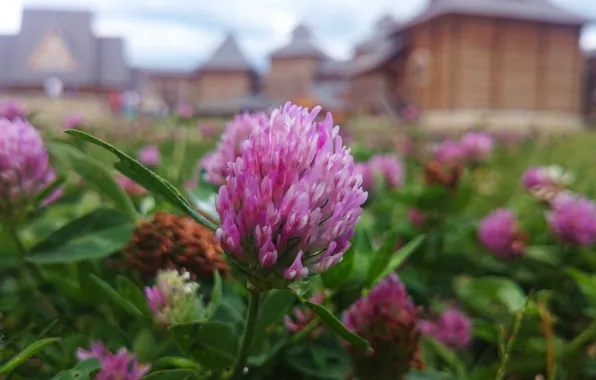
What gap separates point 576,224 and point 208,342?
61 cm

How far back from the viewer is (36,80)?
20094mm

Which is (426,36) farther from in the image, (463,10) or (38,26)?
(38,26)

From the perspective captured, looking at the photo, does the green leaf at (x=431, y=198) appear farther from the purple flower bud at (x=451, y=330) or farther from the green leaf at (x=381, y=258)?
the green leaf at (x=381, y=258)

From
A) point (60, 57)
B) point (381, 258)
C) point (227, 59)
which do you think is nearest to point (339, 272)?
point (381, 258)

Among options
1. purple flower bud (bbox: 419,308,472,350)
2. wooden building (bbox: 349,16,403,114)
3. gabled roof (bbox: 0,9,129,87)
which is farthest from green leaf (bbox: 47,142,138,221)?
gabled roof (bbox: 0,9,129,87)

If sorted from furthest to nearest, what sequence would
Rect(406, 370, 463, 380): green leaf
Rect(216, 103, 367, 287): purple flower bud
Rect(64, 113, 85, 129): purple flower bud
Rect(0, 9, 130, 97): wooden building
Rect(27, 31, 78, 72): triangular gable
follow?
Rect(27, 31, 78, 72): triangular gable < Rect(0, 9, 130, 97): wooden building < Rect(64, 113, 85, 129): purple flower bud < Rect(406, 370, 463, 380): green leaf < Rect(216, 103, 367, 287): purple flower bud

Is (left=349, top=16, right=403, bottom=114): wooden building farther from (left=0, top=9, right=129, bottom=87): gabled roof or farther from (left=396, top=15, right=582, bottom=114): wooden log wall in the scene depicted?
(left=0, top=9, right=129, bottom=87): gabled roof

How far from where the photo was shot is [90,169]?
0.50m

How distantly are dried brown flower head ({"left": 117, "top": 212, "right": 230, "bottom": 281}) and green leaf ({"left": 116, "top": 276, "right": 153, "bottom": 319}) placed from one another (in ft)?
0.18

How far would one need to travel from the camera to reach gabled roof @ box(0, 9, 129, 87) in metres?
20.2

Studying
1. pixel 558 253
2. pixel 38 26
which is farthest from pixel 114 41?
pixel 558 253

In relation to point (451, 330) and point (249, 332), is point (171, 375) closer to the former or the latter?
point (249, 332)

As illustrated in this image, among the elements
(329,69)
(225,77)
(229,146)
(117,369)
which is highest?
(229,146)

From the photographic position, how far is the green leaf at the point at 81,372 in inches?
13.4
